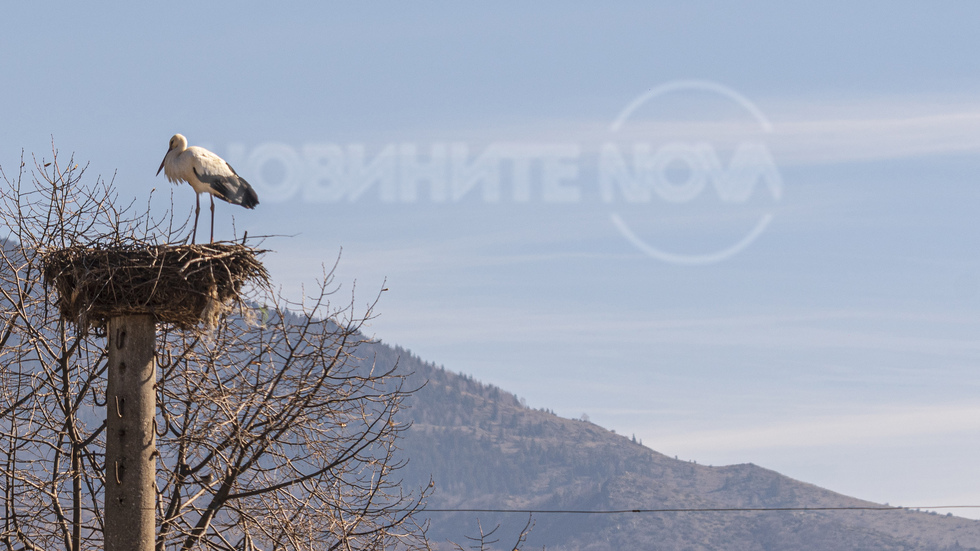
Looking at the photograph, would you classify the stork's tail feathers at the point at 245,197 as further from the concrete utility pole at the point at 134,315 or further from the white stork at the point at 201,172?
the concrete utility pole at the point at 134,315

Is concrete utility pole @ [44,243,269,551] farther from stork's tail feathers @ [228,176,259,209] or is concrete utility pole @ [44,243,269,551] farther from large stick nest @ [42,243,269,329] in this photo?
stork's tail feathers @ [228,176,259,209]

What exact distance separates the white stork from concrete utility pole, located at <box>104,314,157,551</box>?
3.28 m

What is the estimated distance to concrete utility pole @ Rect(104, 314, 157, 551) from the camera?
12.6m

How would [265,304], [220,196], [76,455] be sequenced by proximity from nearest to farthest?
1. [265,304]
2. [76,455]
3. [220,196]

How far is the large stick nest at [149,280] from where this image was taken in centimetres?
1233

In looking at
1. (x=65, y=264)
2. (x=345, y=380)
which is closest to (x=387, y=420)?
(x=345, y=380)

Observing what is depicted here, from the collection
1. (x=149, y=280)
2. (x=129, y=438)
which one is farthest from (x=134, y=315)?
(x=129, y=438)

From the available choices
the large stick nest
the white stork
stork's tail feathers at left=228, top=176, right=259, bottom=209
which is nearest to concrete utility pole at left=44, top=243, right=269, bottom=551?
the large stick nest

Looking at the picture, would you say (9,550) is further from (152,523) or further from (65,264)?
(65,264)

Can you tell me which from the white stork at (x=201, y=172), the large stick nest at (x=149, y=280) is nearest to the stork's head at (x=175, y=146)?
the white stork at (x=201, y=172)

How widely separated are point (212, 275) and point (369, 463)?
4.37 metres

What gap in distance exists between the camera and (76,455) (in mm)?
15328

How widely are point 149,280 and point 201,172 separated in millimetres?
4058

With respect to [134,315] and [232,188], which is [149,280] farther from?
[232,188]
